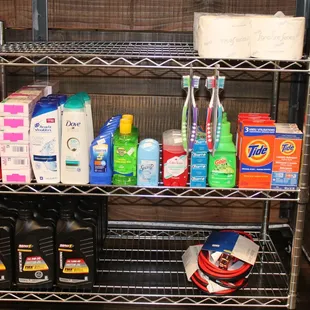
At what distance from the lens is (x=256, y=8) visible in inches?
78.7

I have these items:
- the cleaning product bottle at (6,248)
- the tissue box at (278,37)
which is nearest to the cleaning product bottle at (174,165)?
the tissue box at (278,37)

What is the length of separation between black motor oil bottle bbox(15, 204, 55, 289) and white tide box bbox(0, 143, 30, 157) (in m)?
0.19

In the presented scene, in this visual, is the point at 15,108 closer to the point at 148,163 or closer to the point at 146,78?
the point at 148,163

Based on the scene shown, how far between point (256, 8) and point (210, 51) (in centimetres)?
54

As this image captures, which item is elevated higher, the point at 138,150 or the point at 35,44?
the point at 35,44

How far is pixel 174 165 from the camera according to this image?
1.69m

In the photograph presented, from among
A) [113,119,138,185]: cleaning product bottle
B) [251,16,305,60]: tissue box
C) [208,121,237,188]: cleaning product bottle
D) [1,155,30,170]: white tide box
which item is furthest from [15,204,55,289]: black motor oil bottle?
[251,16,305,60]: tissue box

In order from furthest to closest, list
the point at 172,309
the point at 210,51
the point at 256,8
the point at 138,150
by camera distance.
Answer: the point at 256,8, the point at 172,309, the point at 138,150, the point at 210,51

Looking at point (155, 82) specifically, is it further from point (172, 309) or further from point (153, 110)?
point (172, 309)

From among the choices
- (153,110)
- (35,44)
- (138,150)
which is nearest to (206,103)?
(153,110)

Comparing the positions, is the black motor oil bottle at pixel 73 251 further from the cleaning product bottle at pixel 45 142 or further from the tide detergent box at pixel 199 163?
the tide detergent box at pixel 199 163

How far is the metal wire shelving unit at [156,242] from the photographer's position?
1656mm

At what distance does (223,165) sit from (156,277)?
52cm

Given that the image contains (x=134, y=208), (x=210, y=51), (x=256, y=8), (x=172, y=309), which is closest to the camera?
(x=210, y=51)
